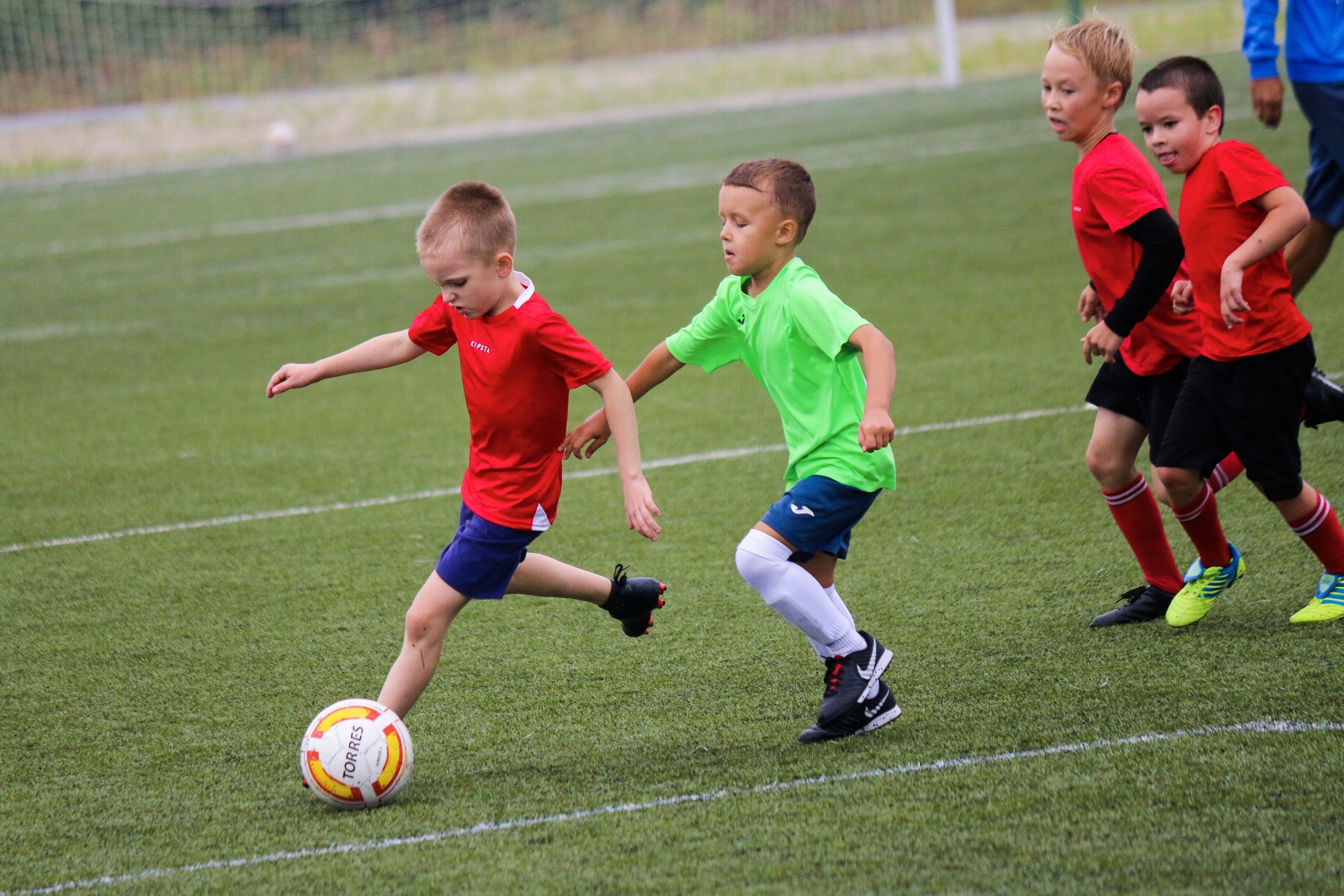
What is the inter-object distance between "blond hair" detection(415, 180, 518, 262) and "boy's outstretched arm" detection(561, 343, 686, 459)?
0.49 meters

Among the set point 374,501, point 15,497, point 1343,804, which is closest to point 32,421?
point 15,497

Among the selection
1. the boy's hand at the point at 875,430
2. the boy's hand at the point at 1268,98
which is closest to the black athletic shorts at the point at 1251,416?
the boy's hand at the point at 875,430

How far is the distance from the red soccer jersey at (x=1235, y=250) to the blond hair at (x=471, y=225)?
1903 millimetres

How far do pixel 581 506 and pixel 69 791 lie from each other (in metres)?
2.86

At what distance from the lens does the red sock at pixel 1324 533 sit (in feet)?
13.5

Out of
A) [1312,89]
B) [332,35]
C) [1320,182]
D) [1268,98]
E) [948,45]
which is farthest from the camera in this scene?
[332,35]

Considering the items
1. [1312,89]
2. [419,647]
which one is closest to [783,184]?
[419,647]

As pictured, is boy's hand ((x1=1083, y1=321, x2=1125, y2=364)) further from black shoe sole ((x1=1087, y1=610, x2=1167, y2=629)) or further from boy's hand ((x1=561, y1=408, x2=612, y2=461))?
boy's hand ((x1=561, y1=408, x2=612, y2=461))

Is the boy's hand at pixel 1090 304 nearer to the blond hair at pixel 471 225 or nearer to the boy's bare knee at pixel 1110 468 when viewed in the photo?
the boy's bare knee at pixel 1110 468

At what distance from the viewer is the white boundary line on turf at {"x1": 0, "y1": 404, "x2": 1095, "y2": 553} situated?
608 centimetres

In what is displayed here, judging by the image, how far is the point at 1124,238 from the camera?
4098 millimetres

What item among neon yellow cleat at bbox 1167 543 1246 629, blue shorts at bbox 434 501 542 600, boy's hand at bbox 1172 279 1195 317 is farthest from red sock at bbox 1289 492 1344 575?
blue shorts at bbox 434 501 542 600

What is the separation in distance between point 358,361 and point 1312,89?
12.8 ft

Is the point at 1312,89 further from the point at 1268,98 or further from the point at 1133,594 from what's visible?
the point at 1133,594
